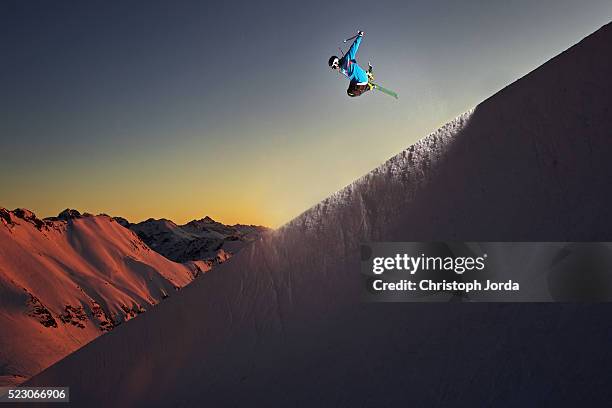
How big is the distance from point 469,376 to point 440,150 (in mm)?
3589

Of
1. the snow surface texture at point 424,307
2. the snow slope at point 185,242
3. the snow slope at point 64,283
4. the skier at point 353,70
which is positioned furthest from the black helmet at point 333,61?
the snow slope at point 185,242

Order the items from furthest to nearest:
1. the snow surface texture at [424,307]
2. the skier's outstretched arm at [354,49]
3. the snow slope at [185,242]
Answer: the snow slope at [185,242] → the skier's outstretched arm at [354,49] → the snow surface texture at [424,307]

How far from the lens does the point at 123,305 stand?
Answer: 44.5m

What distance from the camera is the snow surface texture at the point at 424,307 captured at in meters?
5.26

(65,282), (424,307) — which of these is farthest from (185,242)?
(424,307)

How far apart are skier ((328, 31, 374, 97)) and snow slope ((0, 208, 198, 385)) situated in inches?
790

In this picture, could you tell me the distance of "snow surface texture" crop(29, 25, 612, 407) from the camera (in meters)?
5.26

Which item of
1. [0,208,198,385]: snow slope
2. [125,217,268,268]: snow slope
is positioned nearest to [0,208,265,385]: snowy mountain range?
[0,208,198,385]: snow slope

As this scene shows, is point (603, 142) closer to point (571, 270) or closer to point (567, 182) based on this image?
point (567, 182)

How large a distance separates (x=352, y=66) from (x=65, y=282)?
3787cm

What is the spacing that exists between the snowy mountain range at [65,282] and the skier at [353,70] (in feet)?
23.2

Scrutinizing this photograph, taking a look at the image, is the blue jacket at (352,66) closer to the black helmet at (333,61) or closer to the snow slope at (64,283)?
the black helmet at (333,61)

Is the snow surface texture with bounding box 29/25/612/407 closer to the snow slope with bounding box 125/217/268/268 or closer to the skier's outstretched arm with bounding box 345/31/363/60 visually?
the skier's outstretched arm with bounding box 345/31/363/60

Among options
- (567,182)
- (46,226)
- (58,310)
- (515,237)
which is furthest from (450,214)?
(46,226)
